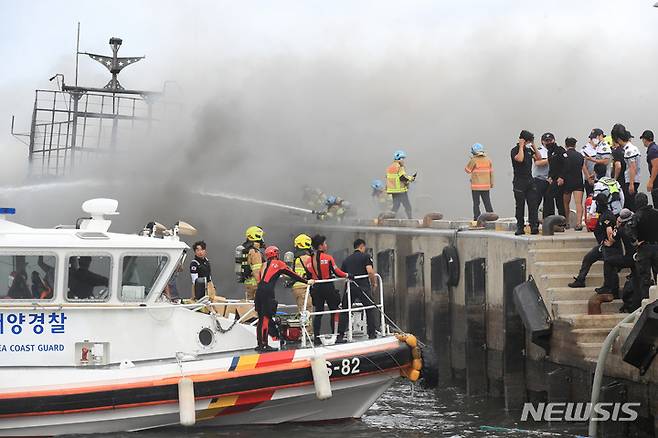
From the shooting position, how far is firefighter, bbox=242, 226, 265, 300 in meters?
16.9

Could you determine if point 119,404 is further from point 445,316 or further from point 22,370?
point 445,316

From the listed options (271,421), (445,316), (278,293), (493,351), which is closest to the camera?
(271,421)

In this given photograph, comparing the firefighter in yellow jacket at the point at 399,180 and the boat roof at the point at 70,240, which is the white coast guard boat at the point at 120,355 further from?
the firefighter in yellow jacket at the point at 399,180

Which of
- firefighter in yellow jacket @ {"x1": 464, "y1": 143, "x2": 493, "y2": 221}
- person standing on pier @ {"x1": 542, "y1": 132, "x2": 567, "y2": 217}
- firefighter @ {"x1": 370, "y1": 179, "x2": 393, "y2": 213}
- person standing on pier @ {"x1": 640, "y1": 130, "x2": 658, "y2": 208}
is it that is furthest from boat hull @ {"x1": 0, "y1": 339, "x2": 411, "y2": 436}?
firefighter @ {"x1": 370, "y1": 179, "x2": 393, "y2": 213}

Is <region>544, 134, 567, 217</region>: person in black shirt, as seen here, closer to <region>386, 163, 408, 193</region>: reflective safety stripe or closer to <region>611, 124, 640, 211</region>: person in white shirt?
<region>611, 124, 640, 211</region>: person in white shirt

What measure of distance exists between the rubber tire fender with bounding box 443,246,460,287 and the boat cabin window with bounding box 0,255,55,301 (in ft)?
24.0

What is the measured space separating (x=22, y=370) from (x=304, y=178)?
734 inches

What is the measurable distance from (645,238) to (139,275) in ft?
19.6

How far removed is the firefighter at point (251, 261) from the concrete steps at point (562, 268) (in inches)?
164

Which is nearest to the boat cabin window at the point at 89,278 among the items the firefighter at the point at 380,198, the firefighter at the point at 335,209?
the firefighter at the point at 335,209

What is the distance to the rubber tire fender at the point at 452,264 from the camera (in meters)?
18.3

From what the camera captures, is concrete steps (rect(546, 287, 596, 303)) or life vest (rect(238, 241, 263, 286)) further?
life vest (rect(238, 241, 263, 286))

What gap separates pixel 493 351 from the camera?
638 inches

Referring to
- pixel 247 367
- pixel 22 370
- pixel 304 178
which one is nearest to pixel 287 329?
pixel 247 367
